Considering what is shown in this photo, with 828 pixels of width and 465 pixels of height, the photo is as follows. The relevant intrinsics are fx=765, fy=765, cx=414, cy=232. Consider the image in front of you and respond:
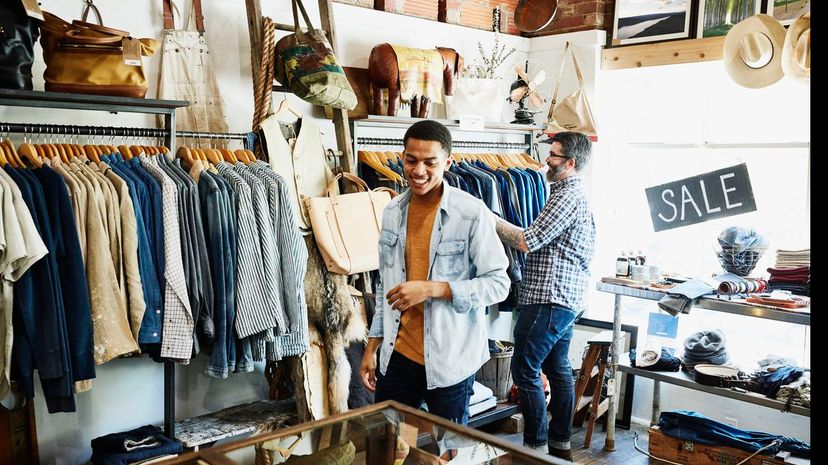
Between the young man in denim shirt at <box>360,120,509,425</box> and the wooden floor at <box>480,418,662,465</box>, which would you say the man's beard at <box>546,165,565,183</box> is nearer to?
the young man in denim shirt at <box>360,120,509,425</box>

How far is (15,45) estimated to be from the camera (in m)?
2.67

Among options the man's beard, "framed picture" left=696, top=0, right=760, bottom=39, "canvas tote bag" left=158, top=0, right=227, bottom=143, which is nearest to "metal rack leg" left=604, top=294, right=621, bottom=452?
the man's beard

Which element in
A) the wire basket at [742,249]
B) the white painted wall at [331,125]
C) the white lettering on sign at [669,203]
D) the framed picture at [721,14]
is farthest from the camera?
the white lettering on sign at [669,203]

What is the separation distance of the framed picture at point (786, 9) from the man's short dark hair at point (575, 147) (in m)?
1.44

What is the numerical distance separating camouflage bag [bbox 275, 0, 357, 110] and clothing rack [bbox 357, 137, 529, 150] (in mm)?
592

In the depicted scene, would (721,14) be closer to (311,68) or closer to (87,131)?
(311,68)

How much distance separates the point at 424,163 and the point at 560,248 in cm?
140

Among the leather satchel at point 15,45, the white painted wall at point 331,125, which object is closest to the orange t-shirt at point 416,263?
the leather satchel at point 15,45

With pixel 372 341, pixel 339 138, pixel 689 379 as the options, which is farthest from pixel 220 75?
pixel 689 379

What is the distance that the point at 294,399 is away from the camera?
12.6 ft

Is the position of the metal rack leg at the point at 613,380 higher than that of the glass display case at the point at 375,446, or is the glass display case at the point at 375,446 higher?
the glass display case at the point at 375,446

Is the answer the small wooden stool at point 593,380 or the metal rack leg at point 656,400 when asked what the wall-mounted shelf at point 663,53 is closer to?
the small wooden stool at point 593,380

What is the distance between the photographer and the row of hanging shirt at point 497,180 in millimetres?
4188

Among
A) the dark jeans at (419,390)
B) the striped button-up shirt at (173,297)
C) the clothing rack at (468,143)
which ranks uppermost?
the clothing rack at (468,143)
